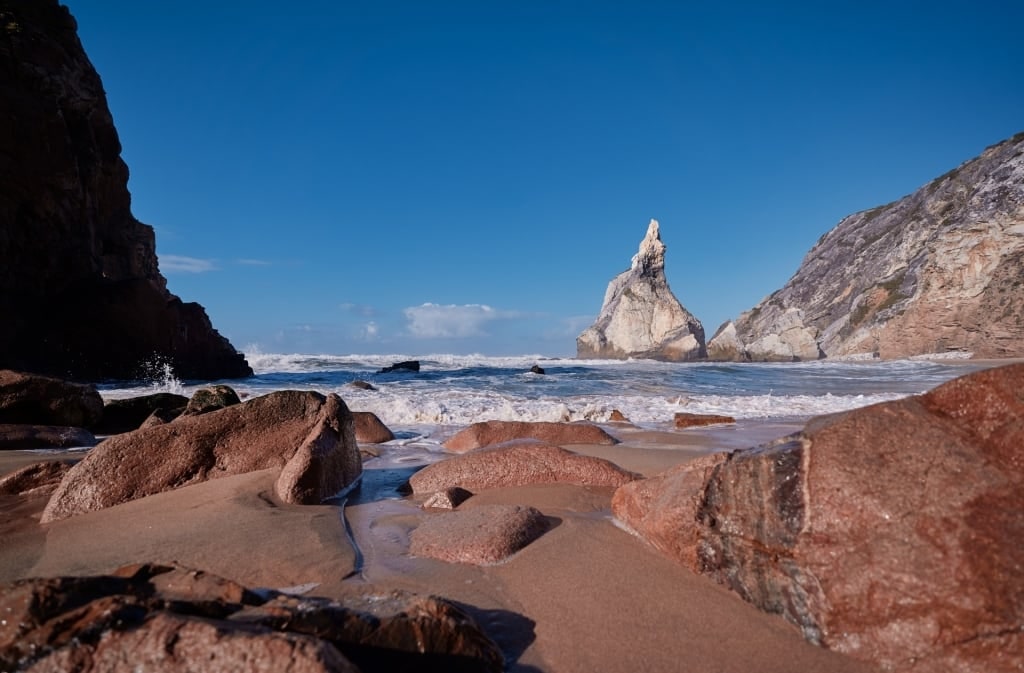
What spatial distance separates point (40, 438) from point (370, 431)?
367cm

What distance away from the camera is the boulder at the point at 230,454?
331cm

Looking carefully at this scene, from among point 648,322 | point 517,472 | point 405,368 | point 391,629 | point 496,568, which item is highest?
point 648,322

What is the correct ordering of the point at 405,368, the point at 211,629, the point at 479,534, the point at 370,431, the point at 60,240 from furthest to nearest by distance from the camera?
the point at 405,368 < the point at 60,240 < the point at 370,431 < the point at 479,534 < the point at 211,629

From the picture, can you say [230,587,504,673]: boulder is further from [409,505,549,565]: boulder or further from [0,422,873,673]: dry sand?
[409,505,549,565]: boulder

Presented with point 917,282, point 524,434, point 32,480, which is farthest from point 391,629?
point 917,282

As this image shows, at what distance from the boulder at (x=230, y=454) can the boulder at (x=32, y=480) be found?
0.65 metres

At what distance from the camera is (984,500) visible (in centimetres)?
169

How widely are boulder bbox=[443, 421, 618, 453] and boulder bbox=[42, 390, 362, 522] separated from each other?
1814mm

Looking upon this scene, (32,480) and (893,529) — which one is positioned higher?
(893,529)

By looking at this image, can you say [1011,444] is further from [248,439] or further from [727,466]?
[248,439]

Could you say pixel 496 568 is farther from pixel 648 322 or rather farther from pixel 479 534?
pixel 648 322

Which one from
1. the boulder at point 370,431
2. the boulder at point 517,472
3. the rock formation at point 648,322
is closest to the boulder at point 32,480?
the boulder at point 517,472

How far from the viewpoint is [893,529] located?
5.73 ft

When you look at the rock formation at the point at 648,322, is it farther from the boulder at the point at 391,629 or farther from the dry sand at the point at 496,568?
the boulder at the point at 391,629
